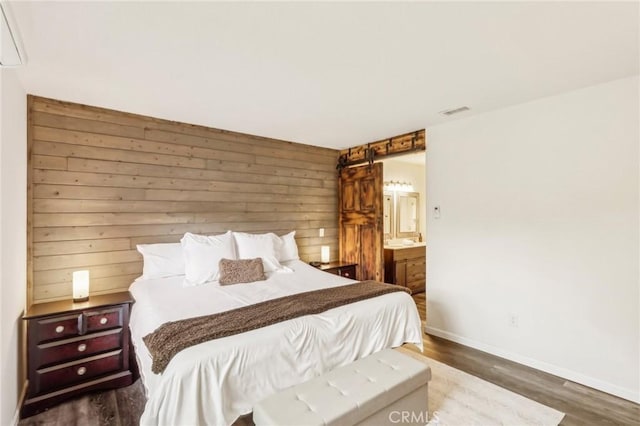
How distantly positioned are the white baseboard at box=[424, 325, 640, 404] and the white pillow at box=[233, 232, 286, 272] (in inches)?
82.5

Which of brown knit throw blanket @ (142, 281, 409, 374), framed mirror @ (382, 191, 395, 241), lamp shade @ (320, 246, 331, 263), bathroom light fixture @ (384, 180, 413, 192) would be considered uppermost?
bathroom light fixture @ (384, 180, 413, 192)

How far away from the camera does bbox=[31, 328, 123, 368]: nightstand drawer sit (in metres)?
2.28

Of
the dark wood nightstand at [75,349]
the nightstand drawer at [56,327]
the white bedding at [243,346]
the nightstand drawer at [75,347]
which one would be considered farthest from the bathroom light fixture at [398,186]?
the nightstand drawer at [56,327]

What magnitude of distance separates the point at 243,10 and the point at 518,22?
1.50 metres

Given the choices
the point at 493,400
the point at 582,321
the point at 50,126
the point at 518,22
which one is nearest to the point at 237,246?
the point at 50,126

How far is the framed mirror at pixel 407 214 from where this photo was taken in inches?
235

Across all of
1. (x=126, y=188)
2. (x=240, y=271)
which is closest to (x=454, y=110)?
(x=240, y=271)

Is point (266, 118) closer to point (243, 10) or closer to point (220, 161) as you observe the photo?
point (220, 161)

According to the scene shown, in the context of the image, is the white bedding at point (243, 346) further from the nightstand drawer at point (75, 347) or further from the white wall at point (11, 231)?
the white wall at point (11, 231)

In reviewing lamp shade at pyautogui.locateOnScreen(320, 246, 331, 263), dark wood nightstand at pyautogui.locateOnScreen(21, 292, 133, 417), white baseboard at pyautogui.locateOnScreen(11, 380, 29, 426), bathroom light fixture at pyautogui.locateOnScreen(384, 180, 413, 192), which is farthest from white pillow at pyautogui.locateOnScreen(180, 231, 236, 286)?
bathroom light fixture at pyautogui.locateOnScreen(384, 180, 413, 192)

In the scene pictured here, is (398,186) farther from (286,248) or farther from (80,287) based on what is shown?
(80,287)

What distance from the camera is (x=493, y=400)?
2277 millimetres

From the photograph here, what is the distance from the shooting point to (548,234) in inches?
109

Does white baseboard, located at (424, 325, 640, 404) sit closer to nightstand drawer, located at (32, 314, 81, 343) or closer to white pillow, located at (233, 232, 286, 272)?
white pillow, located at (233, 232, 286, 272)
